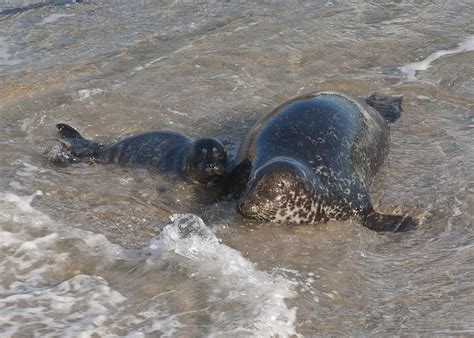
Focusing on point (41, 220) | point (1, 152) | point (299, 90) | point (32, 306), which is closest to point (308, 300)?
point (32, 306)

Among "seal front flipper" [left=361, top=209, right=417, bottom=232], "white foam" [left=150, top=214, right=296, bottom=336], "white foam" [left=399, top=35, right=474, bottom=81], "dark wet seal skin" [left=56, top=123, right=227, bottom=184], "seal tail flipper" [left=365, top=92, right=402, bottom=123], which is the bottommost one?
"white foam" [left=399, top=35, right=474, bottom=81]

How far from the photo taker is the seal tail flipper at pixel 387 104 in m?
8.41

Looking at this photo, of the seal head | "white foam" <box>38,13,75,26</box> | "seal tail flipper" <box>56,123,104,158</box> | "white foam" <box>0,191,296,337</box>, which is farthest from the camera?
"white foam" <box>38,13,75,26</box>

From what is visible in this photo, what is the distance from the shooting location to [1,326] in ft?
14.4

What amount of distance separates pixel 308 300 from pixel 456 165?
2.75m

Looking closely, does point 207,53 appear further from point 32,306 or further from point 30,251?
point 32,306

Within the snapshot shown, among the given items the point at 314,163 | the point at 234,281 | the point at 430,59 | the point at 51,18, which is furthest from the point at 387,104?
the point at 51,18

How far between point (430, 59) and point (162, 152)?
465 cm

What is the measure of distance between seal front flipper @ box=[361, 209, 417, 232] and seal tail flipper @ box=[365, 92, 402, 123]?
82.2 inches

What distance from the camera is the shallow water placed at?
477 cm

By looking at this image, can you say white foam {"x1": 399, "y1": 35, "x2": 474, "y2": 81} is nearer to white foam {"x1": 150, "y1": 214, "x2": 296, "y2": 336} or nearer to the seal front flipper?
the seal front flipper

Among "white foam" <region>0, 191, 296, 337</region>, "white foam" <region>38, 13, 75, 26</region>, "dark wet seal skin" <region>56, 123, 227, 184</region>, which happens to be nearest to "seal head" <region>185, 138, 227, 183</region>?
"dark wet seal skin" <region>56, 123, 227, 184</region>

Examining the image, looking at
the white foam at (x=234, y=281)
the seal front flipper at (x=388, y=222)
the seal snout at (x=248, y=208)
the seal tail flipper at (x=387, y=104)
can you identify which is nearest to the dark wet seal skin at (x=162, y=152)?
the seal snout at (x=248, y=208)

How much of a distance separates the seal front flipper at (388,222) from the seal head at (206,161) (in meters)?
1.33
